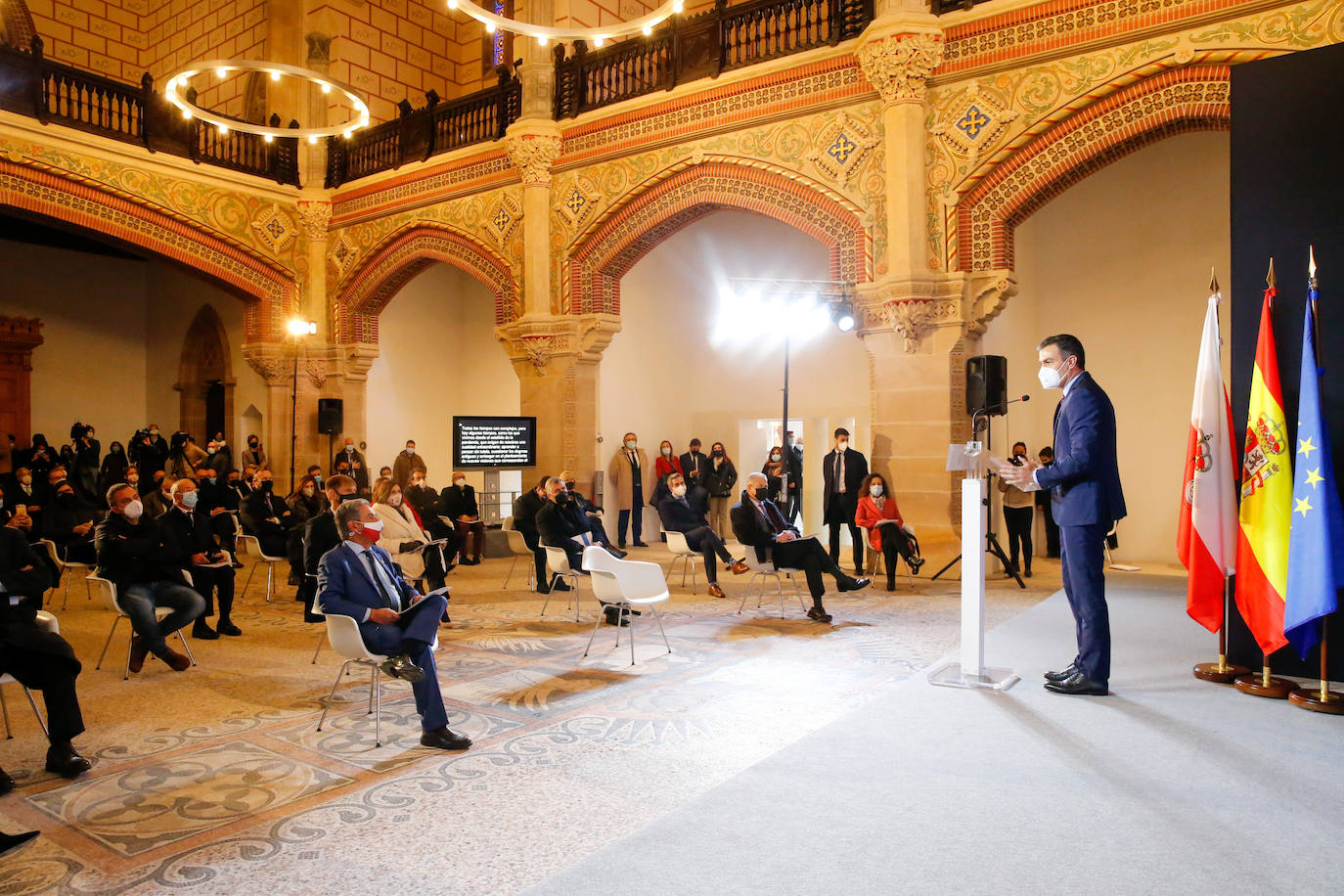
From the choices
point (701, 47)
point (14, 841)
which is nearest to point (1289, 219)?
point (14, 841)

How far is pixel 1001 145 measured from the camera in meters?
8.35

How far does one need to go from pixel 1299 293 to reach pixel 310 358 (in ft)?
42.1

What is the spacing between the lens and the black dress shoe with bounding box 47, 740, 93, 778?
3.75 meters

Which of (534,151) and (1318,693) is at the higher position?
(534,151)

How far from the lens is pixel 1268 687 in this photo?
13.3 feet

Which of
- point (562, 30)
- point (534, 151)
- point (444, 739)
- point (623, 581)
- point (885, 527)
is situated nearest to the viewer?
point (444, 739)

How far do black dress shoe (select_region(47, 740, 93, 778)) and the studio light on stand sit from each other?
999 centimetres

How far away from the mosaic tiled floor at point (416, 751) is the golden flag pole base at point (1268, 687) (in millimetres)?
1726

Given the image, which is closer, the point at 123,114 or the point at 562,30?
the point at 562,30

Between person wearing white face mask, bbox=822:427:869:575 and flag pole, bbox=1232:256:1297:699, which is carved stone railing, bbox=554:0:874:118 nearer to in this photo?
person wearing white face mask, bbox=822:427:869:575

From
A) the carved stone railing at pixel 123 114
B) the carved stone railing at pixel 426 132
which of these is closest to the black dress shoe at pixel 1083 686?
the carved stone railing at pixel 426 132

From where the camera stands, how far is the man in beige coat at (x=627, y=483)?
1245cm

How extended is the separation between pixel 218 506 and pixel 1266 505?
29.1 feet

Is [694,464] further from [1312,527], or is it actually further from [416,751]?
[1312,527]
